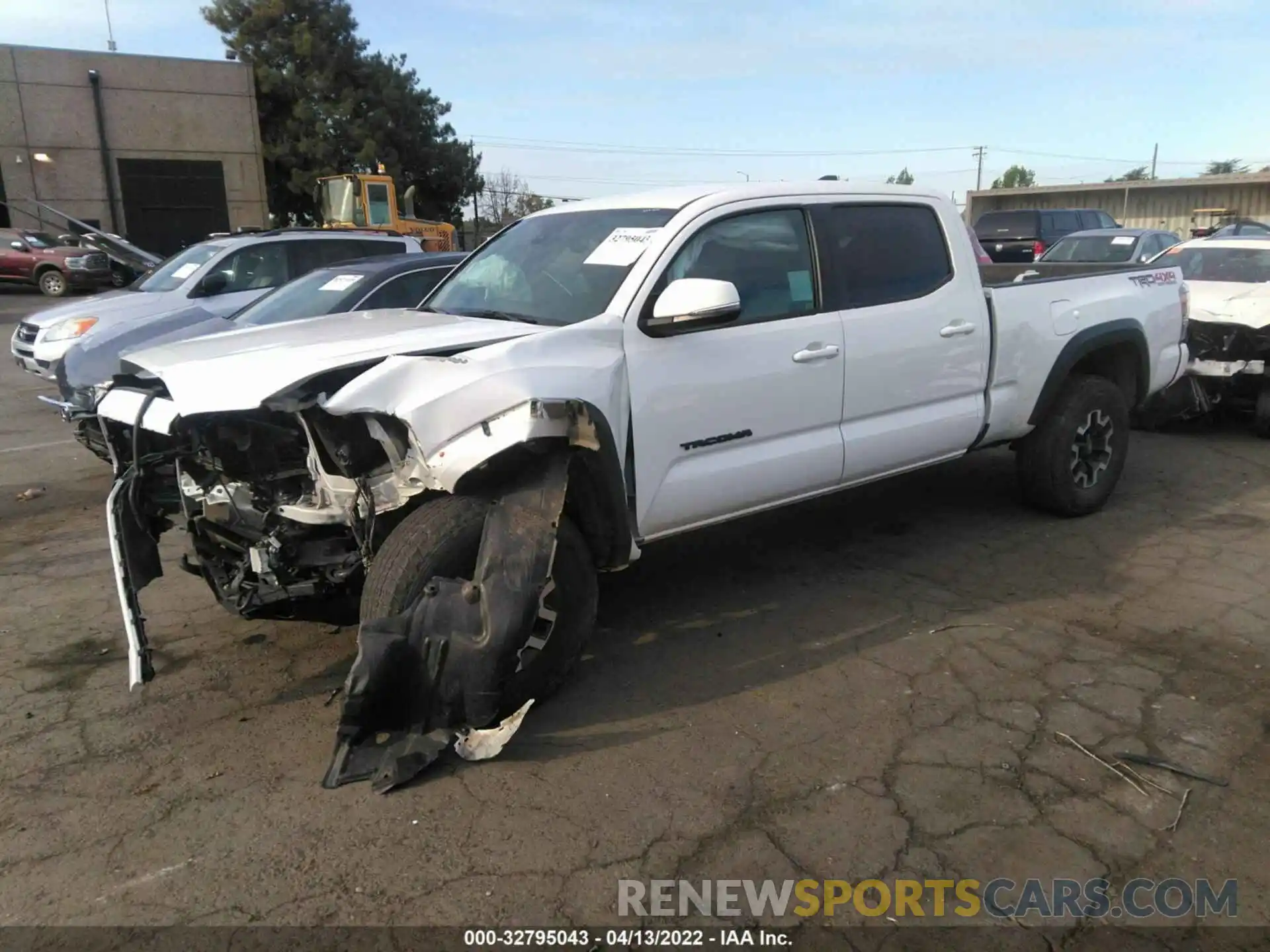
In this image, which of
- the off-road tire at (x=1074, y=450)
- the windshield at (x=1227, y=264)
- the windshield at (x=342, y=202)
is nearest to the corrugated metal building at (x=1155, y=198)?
the windshield at (x=342, y=202)

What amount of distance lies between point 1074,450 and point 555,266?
3.38m

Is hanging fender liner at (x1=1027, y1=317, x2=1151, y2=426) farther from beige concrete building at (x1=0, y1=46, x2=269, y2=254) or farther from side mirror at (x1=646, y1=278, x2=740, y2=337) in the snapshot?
beige concrete building at (x1=0, y1=46, x2=269, y2=254)

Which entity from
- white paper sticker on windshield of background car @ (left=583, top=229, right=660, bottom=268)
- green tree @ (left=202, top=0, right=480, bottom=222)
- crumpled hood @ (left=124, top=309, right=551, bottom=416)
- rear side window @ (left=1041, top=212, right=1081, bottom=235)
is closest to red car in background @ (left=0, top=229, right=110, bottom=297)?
green tree @ (left=202, top=0, right=480, bottom=222)

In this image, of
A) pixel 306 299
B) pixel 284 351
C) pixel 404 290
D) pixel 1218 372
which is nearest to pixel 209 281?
pixel 306 299

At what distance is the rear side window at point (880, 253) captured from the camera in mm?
4449

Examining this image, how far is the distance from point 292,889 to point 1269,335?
8071 millimetres

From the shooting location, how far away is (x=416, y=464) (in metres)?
3.31

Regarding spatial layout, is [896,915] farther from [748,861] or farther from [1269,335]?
[1269,335]

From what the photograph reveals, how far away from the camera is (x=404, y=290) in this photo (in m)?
7.08

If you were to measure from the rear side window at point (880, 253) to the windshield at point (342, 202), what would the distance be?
728 inches

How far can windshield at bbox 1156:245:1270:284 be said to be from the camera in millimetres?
8586

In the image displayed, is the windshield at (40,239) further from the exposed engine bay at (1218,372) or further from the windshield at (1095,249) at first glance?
the exposed engine bay at (1218,372)

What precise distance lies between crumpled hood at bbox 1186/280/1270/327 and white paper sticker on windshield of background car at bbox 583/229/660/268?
5764 millimetres

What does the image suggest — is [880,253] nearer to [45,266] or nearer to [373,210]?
[373,210]
